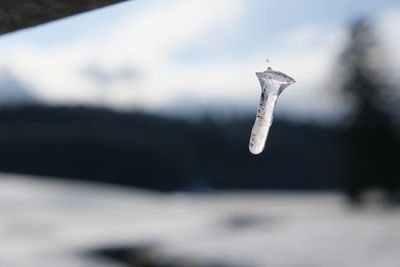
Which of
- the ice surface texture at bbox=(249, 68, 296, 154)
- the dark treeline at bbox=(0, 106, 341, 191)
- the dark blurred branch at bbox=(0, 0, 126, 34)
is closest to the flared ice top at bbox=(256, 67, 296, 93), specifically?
the ice surface texture at bbox=(249, 68, 296, 154)

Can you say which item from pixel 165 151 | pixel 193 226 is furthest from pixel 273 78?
pixel 165 151

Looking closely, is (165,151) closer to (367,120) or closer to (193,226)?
(193,226)

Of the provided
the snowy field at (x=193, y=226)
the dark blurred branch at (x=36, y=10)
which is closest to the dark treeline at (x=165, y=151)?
the snowy field at (x=193, y=226)

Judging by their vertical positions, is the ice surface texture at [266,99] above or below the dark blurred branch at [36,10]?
above

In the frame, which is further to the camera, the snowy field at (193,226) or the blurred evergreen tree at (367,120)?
the blurred evergreen tree at (367,120)

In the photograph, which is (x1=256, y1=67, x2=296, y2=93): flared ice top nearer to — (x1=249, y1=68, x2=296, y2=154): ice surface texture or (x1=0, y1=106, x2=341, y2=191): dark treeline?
(x1=249, y1=68, x2=296, y2=154): ice surface texture

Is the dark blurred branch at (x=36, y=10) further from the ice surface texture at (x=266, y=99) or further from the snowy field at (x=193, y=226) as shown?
the snowy field at (x=193, y=226)

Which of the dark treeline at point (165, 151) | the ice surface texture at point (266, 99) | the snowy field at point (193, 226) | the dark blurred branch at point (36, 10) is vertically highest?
the dark treeline at point (165, 151)
